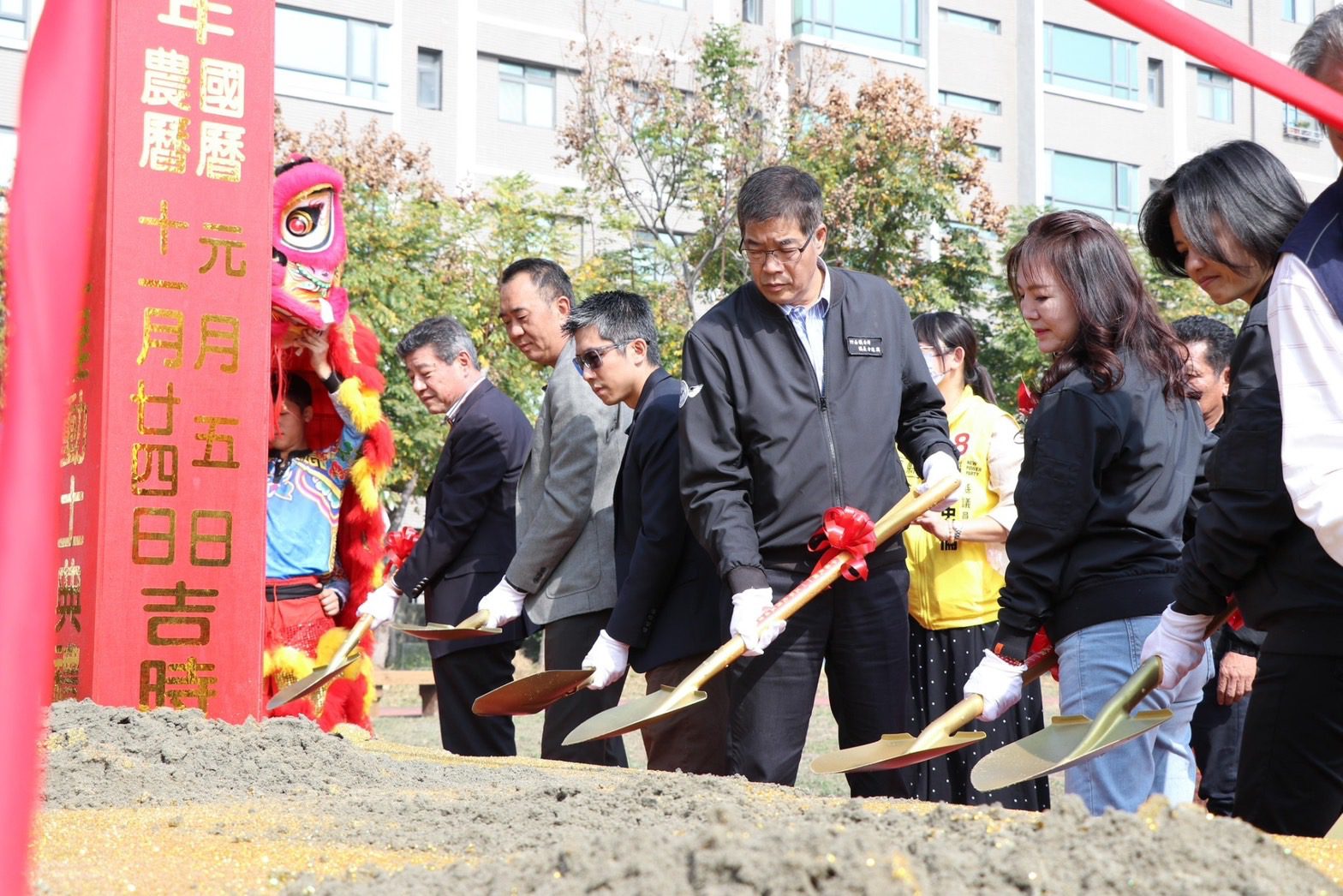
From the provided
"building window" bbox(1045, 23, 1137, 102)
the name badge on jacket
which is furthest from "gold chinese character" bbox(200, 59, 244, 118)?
"building window" bbox(1045, 23, 1137, 102)

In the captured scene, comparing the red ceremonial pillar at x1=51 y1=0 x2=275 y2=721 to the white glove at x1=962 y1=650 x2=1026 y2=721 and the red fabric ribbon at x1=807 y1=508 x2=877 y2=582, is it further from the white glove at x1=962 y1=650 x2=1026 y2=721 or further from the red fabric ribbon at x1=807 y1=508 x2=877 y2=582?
the white glove at x1=962 y1=650 x2=1026 y2=721

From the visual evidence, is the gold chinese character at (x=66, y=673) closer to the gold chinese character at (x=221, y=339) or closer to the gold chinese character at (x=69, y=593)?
the gold chinese character at (x=69, y=593)

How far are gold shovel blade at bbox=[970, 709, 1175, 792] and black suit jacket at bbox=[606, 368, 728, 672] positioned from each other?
1.08 m

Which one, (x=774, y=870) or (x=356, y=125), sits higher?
(x=356, y=125)

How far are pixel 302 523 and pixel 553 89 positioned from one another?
1702 centimetres

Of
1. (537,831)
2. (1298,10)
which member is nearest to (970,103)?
(1298,10)

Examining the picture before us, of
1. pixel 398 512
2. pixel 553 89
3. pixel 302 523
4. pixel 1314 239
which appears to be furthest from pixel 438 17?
pixel 1314 239

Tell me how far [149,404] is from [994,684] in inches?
99.9

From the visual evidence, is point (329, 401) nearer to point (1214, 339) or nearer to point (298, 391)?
point (298, 391)

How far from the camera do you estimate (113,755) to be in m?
2.96

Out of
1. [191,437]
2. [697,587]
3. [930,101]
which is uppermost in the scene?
[930,101]

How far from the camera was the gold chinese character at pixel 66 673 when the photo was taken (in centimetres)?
Answer: 395

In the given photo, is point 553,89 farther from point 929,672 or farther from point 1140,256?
point 929,672

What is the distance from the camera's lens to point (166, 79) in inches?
159
